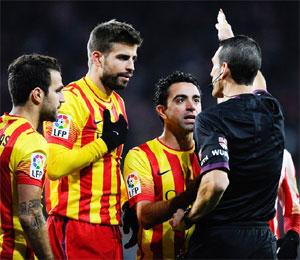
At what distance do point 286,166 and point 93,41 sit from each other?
70.7 inches

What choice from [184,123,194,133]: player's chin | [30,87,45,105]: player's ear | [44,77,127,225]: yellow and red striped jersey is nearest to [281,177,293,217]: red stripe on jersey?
[184,123,194,133]: player's chin

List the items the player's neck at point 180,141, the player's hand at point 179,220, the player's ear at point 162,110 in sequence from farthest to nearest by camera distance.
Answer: the player's ear at point 162,110, the player's neck at point 180,141, the player's hand at point 179,220

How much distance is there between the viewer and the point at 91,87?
4441mm

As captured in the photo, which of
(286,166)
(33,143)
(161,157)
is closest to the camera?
(33,143)

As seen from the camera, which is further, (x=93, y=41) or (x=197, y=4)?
(x=197, y=4)

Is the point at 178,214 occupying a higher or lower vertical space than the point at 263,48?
lower

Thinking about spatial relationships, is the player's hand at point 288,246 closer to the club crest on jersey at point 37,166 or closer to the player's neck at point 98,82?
the player's neck at point 98,82

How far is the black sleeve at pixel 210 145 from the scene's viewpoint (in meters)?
3.45

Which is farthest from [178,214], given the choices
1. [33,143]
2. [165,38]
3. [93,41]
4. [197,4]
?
[197,4]

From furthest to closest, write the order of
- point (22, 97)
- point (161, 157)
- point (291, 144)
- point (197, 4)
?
point (197, 4), point (291, 144), point (161, 157), point (22, 97)

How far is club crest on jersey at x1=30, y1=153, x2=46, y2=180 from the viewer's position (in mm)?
3506

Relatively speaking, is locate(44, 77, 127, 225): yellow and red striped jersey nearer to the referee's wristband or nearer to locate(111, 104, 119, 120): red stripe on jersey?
locate(111, 104, 119, 120): red stripe on jersey

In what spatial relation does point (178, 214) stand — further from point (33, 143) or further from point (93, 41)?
point (93, 41)

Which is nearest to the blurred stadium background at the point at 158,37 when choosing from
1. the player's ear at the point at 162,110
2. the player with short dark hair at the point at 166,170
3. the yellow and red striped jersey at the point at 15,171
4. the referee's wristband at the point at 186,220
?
the player's ear at the point at 162,110
